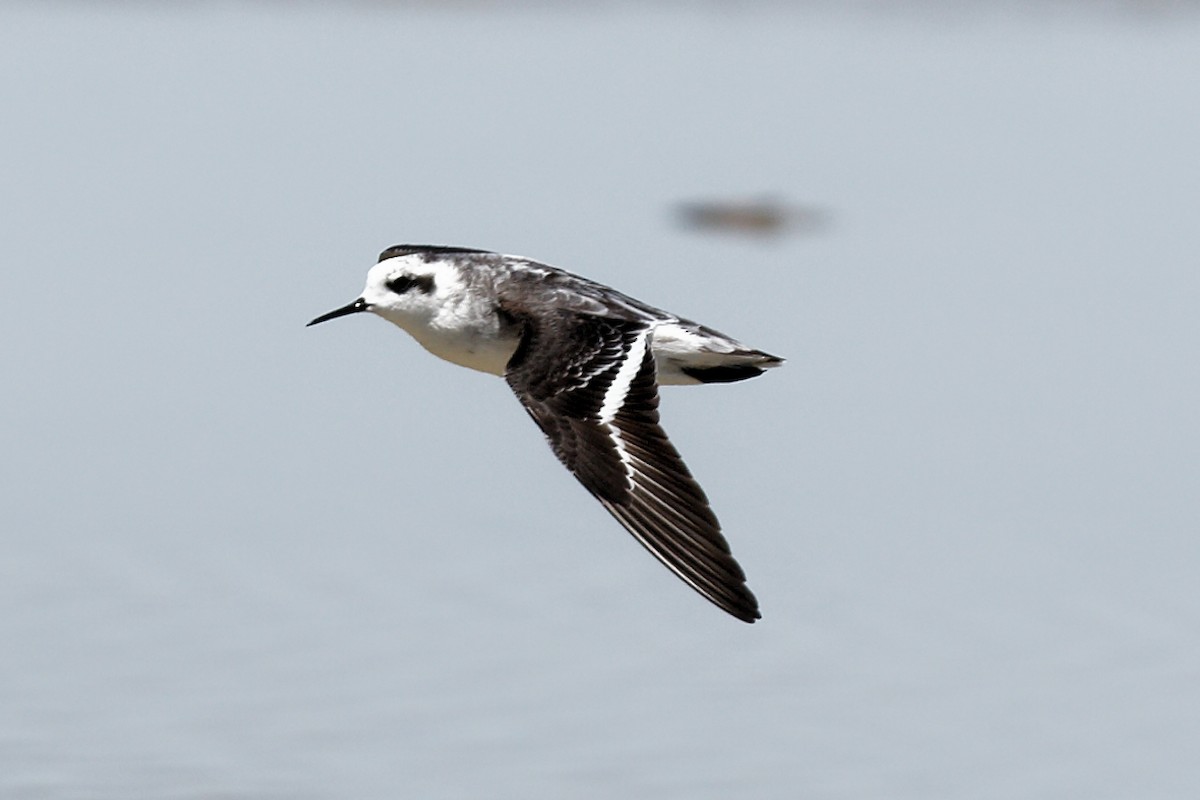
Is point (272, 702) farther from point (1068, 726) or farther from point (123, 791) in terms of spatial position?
point (1068, 726)

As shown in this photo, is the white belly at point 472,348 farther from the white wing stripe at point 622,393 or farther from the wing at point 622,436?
the white wing stripe at point 622,393

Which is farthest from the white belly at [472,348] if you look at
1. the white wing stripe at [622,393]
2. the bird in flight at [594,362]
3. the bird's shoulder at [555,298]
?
the white wing stripe at [622,393]

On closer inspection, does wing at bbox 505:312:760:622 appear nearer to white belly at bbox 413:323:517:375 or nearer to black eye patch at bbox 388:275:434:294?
white belly at bbox 413:323:517:375

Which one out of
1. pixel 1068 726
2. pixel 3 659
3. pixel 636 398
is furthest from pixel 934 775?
pixel 3 659

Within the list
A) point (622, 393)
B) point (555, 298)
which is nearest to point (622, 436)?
point (622, 393)

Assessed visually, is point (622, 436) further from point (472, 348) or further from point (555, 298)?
point (472, 348)

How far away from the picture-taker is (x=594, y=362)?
9766mm

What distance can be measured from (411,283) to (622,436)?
1656 mm

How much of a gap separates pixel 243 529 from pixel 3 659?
6.21ft

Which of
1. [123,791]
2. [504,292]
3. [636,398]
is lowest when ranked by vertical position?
[123,791]

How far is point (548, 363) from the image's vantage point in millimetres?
9758

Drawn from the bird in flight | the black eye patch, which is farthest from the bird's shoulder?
the black eye patch

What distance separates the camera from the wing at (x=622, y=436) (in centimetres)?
894

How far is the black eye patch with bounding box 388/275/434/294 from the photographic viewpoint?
1062 cm
